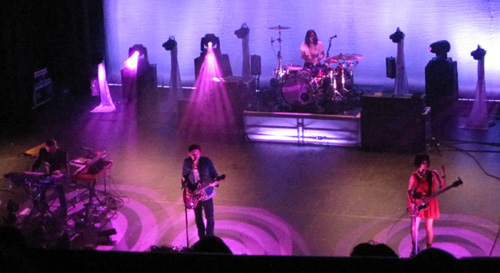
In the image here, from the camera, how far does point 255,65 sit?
15.9 meters

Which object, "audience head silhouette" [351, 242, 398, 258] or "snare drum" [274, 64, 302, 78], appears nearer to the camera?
"audience head silhouette" [351, 242, 398, 258]

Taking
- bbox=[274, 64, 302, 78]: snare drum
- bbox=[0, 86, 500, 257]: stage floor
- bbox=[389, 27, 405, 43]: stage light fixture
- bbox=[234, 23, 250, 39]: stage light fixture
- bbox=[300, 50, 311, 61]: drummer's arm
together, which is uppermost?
bbox=[234, 23, 250, 39]: stage light fixture

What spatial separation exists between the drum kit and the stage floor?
4.16 feet

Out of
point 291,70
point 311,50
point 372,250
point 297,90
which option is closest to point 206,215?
point 372,250

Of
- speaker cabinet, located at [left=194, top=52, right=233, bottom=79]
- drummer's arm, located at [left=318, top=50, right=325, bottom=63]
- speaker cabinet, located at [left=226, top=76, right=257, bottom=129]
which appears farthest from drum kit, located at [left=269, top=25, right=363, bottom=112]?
speaker cabinet, located at [left=194, top=52, right=233, bottom=79]

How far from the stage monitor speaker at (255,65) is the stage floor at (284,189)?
8.68ft

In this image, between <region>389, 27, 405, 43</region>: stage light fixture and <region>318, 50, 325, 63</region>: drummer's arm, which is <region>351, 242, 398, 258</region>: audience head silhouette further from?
<region>318, 50, 325, 63</region>: drummer's arm

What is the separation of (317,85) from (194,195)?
259 inches

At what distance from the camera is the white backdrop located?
14.7m

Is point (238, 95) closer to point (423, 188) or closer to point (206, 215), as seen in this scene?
point (206, 215)

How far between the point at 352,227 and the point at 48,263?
20.0ft

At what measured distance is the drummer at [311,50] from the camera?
14680 mm

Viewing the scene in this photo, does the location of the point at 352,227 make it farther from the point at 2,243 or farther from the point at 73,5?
the point at 73,5

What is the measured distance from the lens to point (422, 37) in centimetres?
1514
